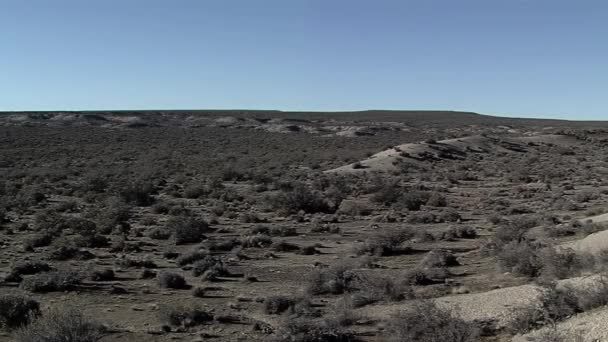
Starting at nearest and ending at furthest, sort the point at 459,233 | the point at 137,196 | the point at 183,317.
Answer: the point at 183,317, the point at 459,233, the point at 137,196

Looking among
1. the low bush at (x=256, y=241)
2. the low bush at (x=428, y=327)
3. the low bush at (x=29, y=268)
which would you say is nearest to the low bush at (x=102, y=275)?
the low bush at (x=29, y=268)

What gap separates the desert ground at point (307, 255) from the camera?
456 inches

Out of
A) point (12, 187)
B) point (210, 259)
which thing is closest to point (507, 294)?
point (210, 259)

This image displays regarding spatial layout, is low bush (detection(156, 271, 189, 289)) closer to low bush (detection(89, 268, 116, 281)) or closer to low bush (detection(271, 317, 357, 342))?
low bush (detection(89, 268, 116, 281))

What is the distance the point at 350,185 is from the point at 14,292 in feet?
97.6

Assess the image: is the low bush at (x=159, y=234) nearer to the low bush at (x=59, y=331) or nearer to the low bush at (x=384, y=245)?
A: the low bush at (x=384, y=245)

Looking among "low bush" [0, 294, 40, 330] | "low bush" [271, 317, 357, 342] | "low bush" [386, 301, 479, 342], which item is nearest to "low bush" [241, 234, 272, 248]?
"low bush" [0, 294, 40, 330]

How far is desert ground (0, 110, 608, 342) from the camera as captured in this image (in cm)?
1158

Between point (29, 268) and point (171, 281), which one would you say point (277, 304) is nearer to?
point (171, 281)

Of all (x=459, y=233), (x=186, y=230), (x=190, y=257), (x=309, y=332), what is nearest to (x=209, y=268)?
(x=190, y=257)

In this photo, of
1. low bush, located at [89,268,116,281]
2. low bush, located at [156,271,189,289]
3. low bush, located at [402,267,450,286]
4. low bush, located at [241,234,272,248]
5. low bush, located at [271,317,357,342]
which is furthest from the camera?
low bush, located at [241,234,272,248]

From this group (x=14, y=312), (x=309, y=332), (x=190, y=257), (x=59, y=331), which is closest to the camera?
(x=59, y=331)

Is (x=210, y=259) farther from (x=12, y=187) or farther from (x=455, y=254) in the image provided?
(x=12, y=187)

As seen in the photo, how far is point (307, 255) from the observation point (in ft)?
70.3
